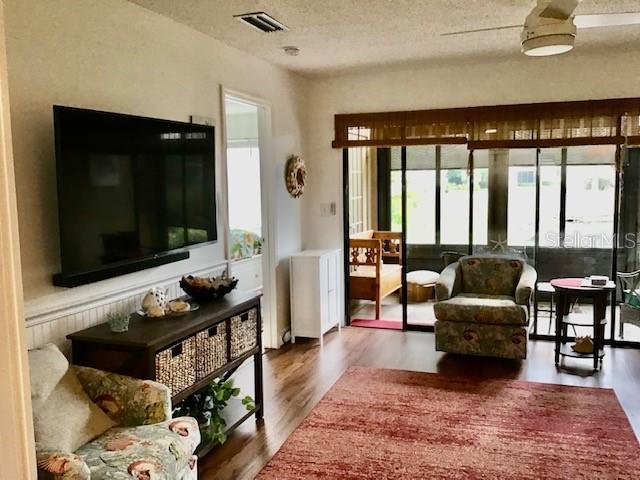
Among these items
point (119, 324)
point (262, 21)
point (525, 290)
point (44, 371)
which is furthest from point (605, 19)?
point (44, 371)

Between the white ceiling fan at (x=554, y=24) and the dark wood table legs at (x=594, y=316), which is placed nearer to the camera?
the white ceiling fan at (x=554, y=24)

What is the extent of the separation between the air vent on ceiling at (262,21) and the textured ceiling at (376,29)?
0.19 feet

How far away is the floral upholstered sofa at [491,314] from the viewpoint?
452 cm

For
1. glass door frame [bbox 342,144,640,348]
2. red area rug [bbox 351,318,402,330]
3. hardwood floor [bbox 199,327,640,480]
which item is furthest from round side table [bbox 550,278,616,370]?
red area rug [bbox 351,318,402,330]

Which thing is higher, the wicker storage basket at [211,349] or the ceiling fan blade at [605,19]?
the ceiling fan blade at [605,19]

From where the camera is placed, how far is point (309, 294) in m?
5.34

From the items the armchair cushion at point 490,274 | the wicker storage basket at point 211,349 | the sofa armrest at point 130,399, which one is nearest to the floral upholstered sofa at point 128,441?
the sofa armrest at point 130,399

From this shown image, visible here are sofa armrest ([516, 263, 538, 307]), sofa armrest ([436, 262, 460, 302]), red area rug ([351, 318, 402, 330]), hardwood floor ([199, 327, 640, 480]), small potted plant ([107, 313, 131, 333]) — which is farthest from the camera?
red area rug ([351, 318, 402, 330])

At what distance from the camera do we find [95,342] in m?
2.71

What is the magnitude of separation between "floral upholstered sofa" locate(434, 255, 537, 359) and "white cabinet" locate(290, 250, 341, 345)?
3.65 feet

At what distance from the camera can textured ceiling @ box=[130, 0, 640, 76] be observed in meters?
3.43

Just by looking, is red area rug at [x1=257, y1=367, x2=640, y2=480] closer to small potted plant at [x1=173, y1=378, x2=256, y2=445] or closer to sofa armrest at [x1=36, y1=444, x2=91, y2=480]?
small potted plant at [x1=173, y1=378, x2=256, y2=445]

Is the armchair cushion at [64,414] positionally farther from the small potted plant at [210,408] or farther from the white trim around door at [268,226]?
the white trim around door at [268,226]

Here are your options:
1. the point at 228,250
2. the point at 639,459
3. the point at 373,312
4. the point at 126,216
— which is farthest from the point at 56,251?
the point at 373,312
